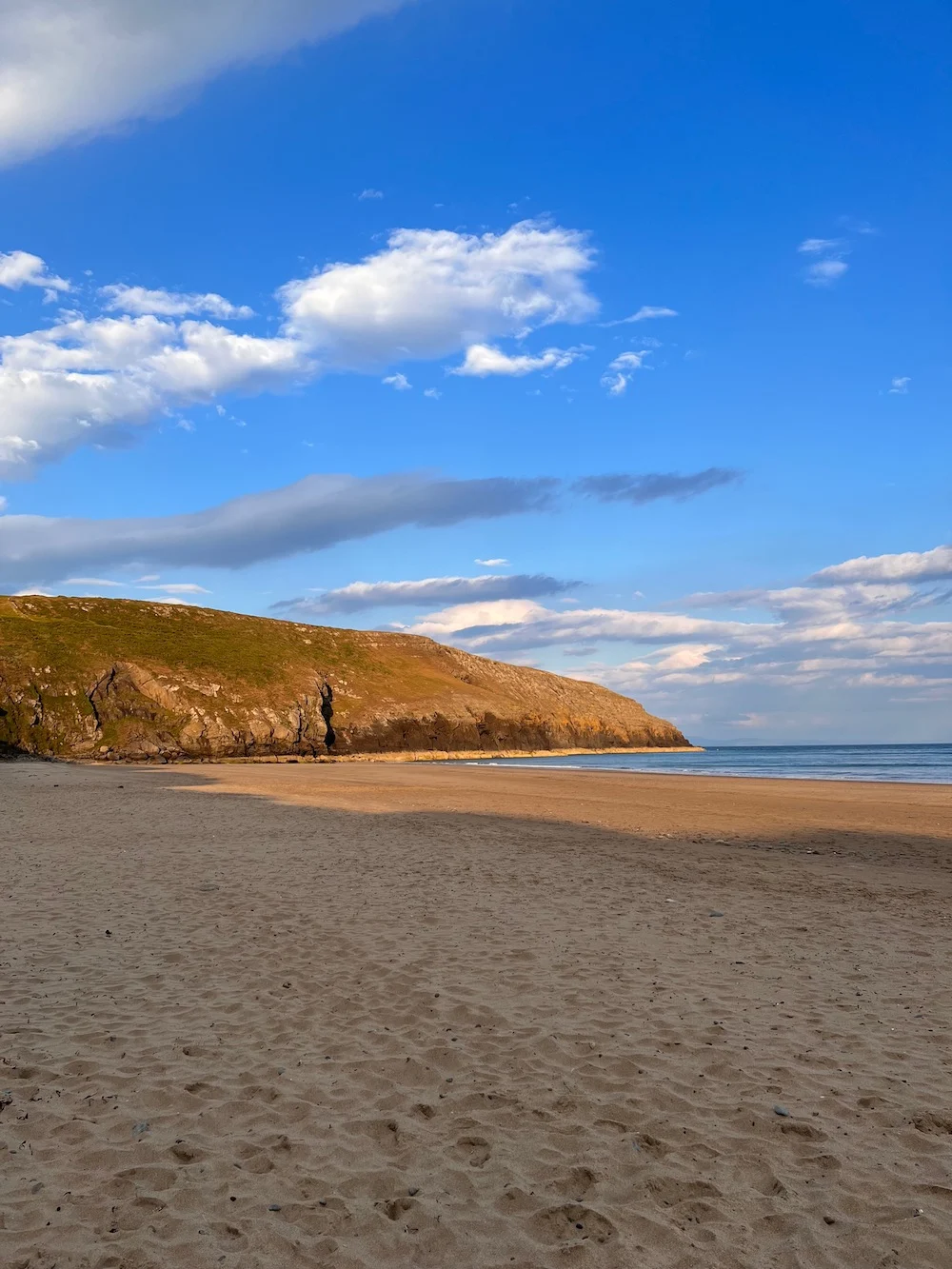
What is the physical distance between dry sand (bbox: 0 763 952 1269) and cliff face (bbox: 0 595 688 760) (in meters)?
62.2

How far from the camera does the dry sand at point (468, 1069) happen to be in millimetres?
4488

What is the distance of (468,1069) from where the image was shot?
21.4 ft

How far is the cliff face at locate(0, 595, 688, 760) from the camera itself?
71875mm

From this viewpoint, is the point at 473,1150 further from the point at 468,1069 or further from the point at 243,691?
the point at 243,691

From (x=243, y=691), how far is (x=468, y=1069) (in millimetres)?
82594

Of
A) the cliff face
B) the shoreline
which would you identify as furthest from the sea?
the cliff face

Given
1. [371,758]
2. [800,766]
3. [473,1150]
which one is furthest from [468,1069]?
[371,758]

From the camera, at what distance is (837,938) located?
1091 cm

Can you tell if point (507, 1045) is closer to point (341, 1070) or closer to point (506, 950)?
point (341, 1070)

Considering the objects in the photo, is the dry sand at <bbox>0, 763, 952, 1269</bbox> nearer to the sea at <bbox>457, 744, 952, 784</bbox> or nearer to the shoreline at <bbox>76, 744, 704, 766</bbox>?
the sea at <bbox>457, 744, 952, 784</bbox>

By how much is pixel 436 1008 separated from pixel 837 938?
6.05 meters

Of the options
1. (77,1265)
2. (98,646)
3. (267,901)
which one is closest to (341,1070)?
(77,1265)

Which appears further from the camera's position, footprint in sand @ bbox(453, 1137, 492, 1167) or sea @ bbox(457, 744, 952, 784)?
sea @ bbox(457, 744, 952, 784)

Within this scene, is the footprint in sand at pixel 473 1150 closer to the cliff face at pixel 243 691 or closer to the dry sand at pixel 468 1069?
the dry sand at pixel 468 1069
